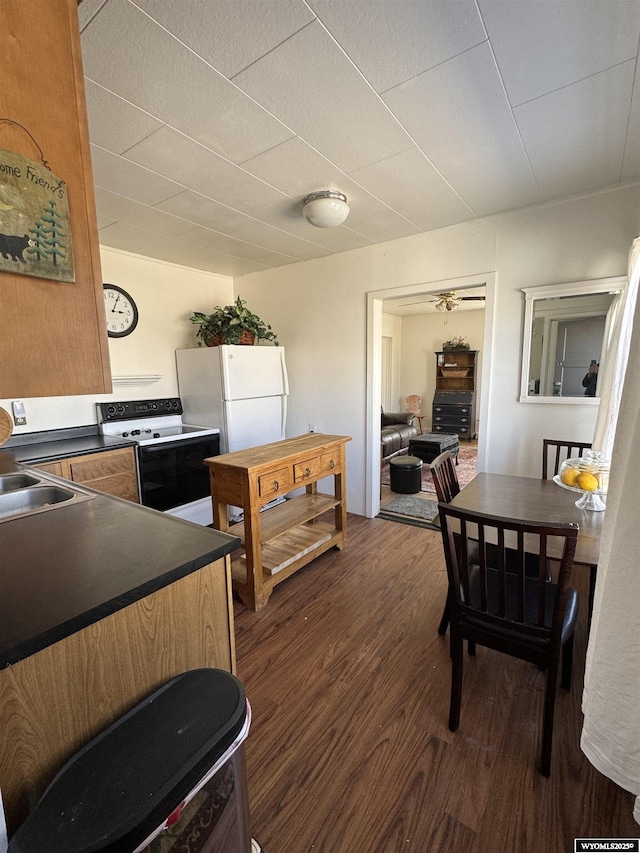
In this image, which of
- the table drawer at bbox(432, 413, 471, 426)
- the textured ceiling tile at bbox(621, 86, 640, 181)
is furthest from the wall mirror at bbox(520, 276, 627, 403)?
the table drawer at bbox(432, 413, 471, 426)

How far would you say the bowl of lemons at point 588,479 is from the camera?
1.76 meters

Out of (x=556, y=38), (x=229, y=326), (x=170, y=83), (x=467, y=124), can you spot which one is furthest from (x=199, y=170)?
(x=556, y=38)

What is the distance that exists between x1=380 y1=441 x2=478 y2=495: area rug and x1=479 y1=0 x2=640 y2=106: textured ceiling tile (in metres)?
3.41

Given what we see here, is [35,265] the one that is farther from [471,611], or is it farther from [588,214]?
[588,214]

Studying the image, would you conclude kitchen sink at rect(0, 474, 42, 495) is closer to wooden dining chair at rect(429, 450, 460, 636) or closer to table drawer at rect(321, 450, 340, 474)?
table drawer at rect(321, 450, 340, 474)

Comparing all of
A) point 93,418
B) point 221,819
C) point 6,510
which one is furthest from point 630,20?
point 93,418

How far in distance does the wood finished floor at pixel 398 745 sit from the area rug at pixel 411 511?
123cm

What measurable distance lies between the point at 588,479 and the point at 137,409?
3381mm

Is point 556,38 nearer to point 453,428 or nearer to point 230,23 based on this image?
point 230,23

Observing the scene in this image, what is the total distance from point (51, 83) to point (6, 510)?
149cm

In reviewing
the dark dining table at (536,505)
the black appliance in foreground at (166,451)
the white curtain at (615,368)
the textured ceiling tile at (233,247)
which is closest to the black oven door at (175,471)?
the black appliance in foreground at (166,451)

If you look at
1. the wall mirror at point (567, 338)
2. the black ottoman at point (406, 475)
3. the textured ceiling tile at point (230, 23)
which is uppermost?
the textured ceiling tile at point (230, 23)

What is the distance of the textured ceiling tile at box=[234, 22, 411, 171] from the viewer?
133 centimetres

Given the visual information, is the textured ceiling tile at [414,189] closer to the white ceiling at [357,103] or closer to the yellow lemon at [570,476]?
the white ceiling at [357,103]
